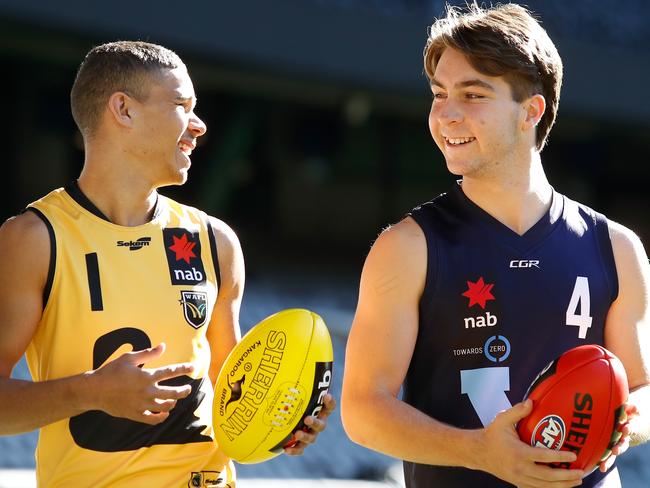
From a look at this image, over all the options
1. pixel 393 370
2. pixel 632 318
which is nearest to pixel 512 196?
pixel 632 318

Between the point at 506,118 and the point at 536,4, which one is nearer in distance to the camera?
the point at 506,118

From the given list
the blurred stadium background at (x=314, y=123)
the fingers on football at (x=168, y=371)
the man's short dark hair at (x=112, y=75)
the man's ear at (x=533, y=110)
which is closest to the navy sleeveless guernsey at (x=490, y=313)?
the man's ear at (x=533, y=110)

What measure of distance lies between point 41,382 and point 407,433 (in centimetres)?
79

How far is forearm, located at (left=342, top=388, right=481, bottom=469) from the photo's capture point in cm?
215

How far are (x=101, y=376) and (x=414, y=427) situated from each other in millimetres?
675

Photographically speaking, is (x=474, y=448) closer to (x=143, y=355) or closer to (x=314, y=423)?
(x=314, y=423)

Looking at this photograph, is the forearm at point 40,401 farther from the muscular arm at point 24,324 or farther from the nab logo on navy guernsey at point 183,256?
the nab logo on navy guernsey at point 183,256

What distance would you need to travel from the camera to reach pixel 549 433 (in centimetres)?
209

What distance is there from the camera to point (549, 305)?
245 cm

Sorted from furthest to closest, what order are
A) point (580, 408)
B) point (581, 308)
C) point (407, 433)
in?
1. point (581, 308)
2. point (407, 433)
3. point (580, 408)

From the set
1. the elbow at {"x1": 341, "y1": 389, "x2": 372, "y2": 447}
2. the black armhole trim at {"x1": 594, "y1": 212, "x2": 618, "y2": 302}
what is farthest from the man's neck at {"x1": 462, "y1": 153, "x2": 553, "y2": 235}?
the elbow at {"x1": 341, "y1": 389, "x2": 372, "y2": 447}

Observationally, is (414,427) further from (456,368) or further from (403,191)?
(403,191)

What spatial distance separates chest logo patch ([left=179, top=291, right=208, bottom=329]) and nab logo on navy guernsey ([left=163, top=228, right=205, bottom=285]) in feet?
0.10

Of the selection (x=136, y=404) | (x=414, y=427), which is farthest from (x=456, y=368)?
(x=136, y=404)
